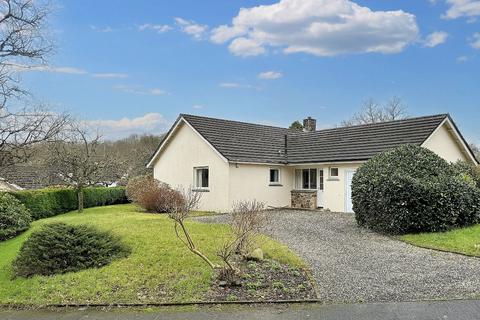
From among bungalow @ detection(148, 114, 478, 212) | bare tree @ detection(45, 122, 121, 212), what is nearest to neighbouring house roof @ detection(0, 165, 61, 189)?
bare tree @ detection(45, 122, 121, 212)

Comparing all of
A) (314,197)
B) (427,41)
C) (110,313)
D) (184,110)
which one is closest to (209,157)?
(184,110)

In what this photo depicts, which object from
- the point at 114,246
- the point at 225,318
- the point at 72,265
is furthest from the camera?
the point at 114,246

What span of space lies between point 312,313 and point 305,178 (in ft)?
59.8

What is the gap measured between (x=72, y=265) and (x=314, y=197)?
15962mm

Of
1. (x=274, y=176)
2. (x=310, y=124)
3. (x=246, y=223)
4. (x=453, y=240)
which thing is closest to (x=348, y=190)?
(x=274, y=176)

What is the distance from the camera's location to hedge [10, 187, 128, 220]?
73.0ft

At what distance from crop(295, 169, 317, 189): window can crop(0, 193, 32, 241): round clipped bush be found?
567 inches

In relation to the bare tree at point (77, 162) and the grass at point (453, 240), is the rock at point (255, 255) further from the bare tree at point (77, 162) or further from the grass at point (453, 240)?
the bare tree at point (77, 162)

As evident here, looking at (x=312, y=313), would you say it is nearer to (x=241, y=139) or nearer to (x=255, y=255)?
(x=255, y=255)

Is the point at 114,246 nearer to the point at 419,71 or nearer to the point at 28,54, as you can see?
the point at 28,54

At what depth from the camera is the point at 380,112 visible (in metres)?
53.6

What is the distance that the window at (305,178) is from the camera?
24.1 metres

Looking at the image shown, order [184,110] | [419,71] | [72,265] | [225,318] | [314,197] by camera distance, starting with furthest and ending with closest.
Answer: [184,110] → [314,197] → [419,71] → [72,265] → [225,318]

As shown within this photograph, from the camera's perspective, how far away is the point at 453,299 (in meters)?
7.14
